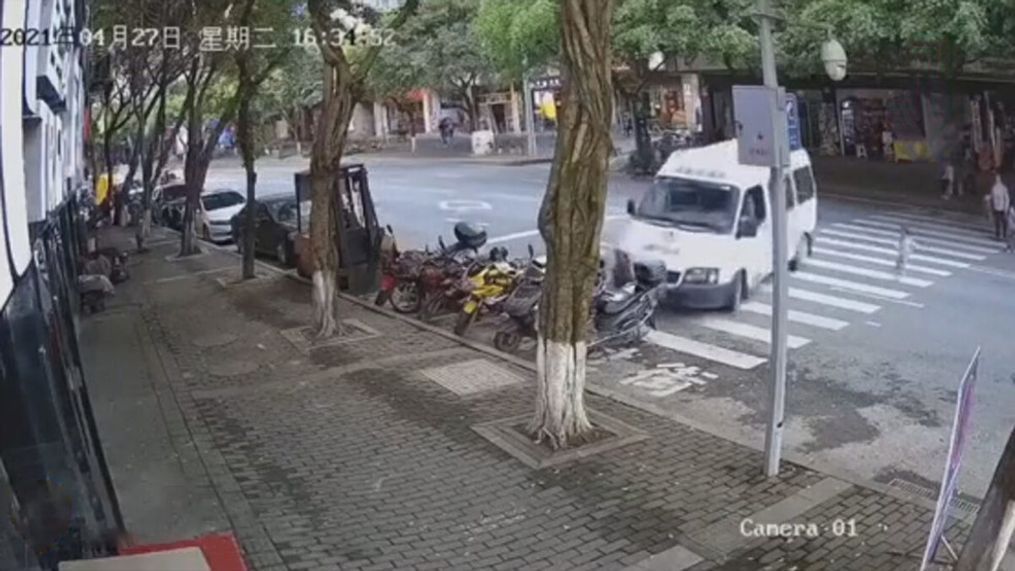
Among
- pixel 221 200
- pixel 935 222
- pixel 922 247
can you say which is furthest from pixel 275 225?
pixel 935 222

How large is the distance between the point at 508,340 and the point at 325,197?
9.99ft

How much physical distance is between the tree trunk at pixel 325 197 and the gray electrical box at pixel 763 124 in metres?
6.18

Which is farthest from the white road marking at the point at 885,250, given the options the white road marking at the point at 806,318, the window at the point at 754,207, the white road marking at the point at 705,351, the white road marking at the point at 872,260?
the white road marking at the point at 705,351

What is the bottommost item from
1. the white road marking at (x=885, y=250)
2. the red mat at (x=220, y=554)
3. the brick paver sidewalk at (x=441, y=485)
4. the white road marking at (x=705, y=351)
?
the brick paver sidewalk at (x=441, y=485)

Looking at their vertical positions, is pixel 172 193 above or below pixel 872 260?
above

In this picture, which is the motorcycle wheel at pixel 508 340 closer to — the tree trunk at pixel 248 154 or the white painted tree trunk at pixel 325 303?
the white painted tree trunk at pixel 325 303

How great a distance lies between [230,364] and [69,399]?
5845 millimetres

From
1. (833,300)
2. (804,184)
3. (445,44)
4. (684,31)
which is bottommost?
(833,300)

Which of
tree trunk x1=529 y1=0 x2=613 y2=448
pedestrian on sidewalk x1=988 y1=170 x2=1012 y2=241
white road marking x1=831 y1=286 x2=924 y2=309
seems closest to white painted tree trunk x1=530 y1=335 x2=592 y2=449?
tree trunk x1=529 y1=0 x2=613 y2=448

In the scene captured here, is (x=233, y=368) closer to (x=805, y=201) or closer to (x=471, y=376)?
(x=471, y=376)

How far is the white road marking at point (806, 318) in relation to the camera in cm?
1172

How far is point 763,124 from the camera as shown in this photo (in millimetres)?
7000

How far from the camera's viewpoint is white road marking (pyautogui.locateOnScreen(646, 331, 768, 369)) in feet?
34.6

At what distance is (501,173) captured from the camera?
31.6 m
